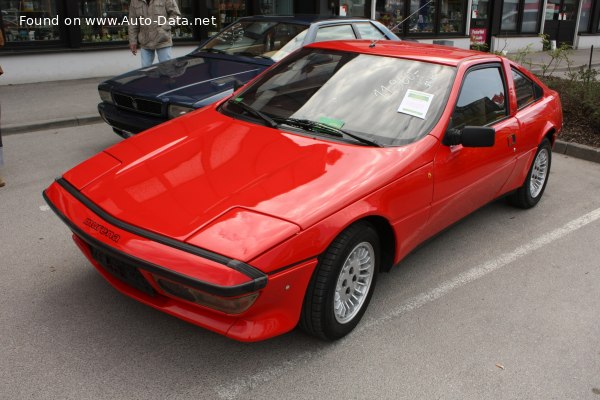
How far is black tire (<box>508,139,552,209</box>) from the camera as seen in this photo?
4.94 meters

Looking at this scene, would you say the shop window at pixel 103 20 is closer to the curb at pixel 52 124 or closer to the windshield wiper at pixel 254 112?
the curb at pixel 52 124

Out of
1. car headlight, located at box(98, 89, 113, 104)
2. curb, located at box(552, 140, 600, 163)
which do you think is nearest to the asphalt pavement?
car headlight, located at box(98, 89, 113, 104)

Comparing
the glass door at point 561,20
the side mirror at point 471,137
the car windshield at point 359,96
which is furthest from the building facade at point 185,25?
the side mirror at point 471,137

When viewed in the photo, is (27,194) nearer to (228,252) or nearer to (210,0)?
(228,252)

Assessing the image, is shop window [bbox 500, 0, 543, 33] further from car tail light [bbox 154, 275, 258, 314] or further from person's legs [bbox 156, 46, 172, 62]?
car tail light [bbox 154, 275, 258, 314]

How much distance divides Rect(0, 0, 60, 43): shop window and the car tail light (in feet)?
31.0

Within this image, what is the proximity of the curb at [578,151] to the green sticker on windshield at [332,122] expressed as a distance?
186 inches

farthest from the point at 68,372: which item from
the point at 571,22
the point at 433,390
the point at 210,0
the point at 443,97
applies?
the point at 571,22

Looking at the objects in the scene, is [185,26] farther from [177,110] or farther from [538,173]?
[538,173]

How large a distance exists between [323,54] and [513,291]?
2.18m

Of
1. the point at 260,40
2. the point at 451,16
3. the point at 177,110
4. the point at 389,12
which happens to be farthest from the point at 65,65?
the point at 451,16

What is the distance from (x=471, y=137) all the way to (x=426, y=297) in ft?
3.49

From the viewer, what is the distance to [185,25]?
12461 mm

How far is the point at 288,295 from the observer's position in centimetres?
263
